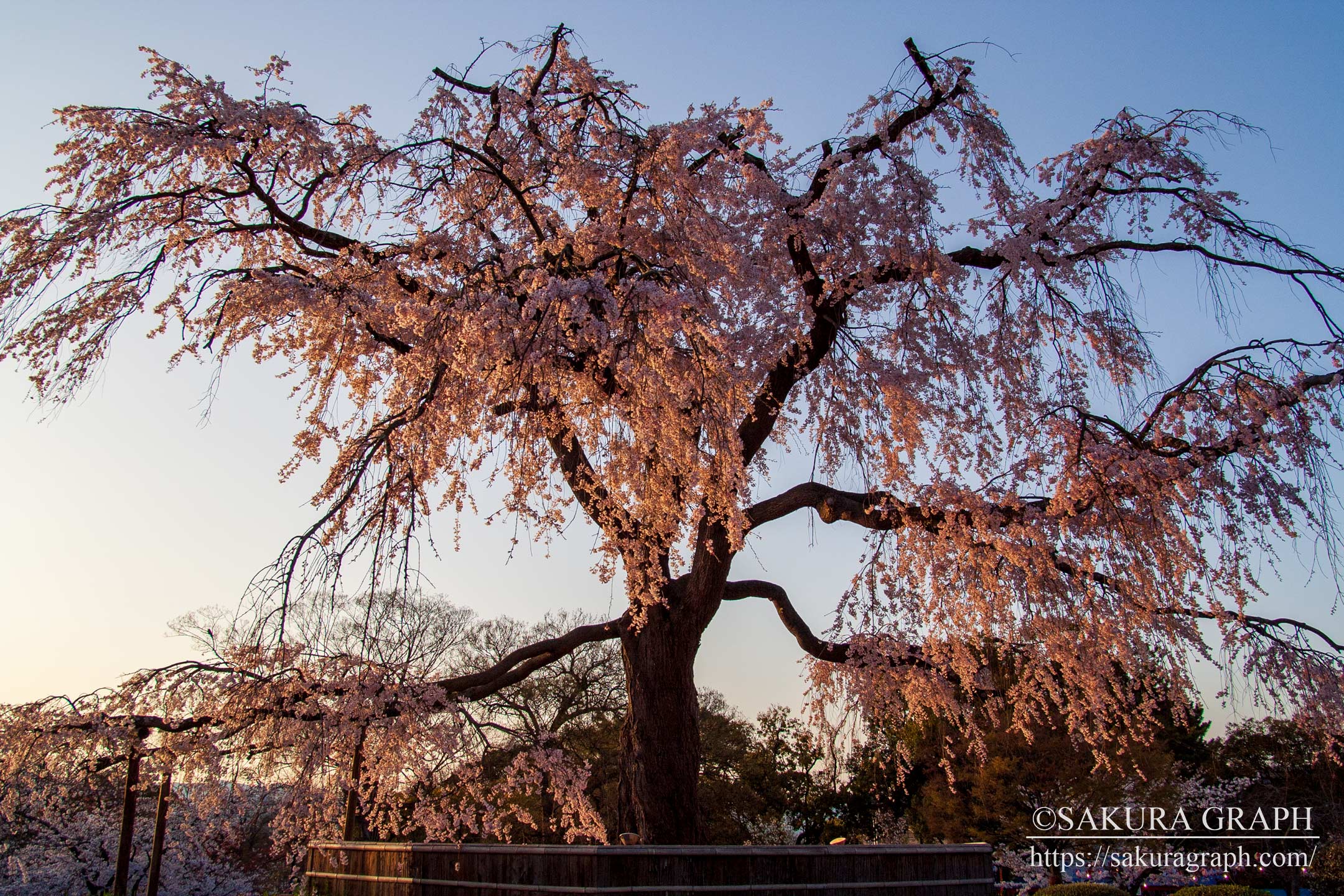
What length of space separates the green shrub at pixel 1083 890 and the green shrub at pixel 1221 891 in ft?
3.06

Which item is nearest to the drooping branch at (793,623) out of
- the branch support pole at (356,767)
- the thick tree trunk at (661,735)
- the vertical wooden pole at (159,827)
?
the thick tree trunk at (661,735)

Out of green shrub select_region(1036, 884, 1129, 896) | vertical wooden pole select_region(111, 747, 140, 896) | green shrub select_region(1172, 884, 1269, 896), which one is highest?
vertical wooden pole select_region(111, 747, 140, 896)

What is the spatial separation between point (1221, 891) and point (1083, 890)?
6.36 ft

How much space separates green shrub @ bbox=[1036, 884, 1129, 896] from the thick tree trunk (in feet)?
31.2

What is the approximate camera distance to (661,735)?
8.16 meters

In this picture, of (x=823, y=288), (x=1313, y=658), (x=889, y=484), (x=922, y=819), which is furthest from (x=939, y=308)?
(x=922, y=819)

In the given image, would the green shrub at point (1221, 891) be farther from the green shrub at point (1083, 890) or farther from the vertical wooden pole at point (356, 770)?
the vertical wooden pole at point (356, 770)

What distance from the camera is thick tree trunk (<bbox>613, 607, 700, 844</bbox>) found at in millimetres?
7941

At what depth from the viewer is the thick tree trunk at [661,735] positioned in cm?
794

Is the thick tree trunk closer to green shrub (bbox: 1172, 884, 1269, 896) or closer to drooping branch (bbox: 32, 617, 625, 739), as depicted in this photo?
drooping branch (bbox: 32, 617, 625, 739)

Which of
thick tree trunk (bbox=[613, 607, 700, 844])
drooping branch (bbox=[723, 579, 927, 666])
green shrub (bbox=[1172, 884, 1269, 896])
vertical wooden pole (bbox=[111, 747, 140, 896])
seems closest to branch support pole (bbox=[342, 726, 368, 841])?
vertical wooden pole (bbox=[111, 747, 140, 896])

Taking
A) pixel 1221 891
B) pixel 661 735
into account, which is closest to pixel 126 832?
pixel 661 735

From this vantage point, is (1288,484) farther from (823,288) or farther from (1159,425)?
(823,288)

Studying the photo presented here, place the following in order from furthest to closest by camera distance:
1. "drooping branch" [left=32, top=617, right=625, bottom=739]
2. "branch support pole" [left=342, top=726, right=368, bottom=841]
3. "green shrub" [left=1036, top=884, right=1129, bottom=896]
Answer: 1. "green shrub" [left=1036, top=884, right=1129, bottom=896]
2. "branch support pole" [left=342, top=726, right=368, bottom=841]
3. "drooping branch" [left=32, top=617, right=625, bottom=739]
